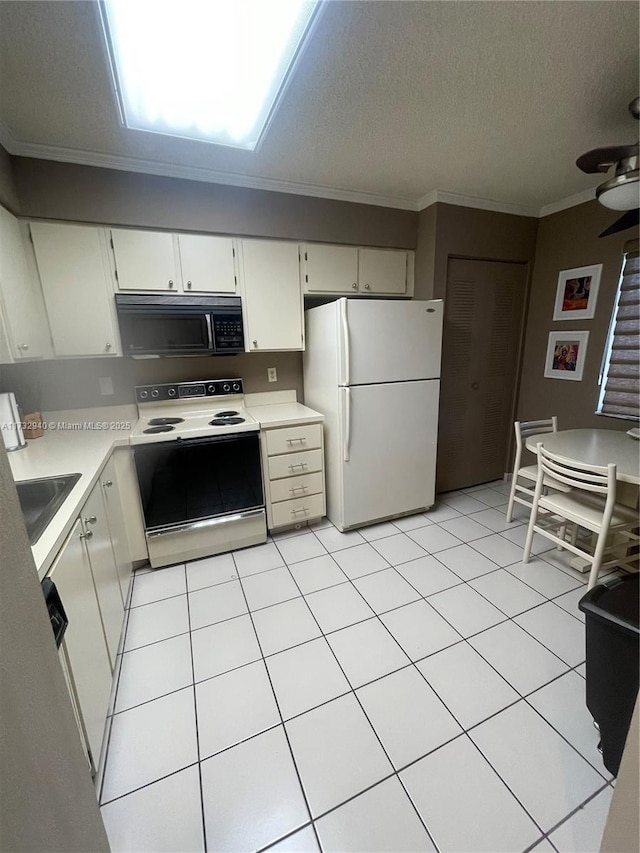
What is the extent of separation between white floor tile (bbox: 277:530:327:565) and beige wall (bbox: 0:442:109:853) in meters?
1.58

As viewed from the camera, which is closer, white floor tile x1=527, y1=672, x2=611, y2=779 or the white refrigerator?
white floor tile x1=527, y1=672, x2=611, y2=779

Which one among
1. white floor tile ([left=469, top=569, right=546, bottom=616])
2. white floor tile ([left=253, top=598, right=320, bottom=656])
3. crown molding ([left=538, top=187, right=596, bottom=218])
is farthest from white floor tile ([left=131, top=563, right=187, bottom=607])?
crown molding ([left=538, top=187, right=596, bottom=218])

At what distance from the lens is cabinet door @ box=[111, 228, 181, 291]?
6.64ft

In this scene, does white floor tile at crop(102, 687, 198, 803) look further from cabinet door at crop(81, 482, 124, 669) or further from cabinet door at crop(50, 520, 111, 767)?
cabinet door at crop(81, 482, 124, 669)

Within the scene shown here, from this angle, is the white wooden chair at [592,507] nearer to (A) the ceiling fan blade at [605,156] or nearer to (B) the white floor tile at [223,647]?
(A) the ceiling fan blade at [605,156]

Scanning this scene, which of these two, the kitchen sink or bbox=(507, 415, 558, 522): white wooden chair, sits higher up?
the kitchen sink

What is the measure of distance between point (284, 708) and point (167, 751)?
16.7 inches

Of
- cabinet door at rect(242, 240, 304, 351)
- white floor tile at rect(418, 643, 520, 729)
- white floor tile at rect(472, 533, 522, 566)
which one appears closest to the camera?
white floor tile at rect(418, 643, 520, 729)

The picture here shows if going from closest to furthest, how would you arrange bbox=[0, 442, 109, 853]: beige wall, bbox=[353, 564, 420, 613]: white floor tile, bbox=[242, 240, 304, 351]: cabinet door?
bbox=[0, 442, 109, 853]: beige wall, bbox=[353, 564, 420, 613]: white floor tile, bbox=[242, 240, 304, 351]: cabinet door

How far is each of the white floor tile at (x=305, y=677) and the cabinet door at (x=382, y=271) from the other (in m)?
2.34

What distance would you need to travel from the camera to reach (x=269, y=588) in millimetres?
1999

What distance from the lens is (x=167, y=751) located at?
122cm

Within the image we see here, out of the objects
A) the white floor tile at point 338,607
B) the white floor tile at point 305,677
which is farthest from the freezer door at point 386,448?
the white floor tile at point 305,677

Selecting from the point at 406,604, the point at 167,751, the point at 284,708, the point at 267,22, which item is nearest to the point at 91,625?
the point at 167,751
